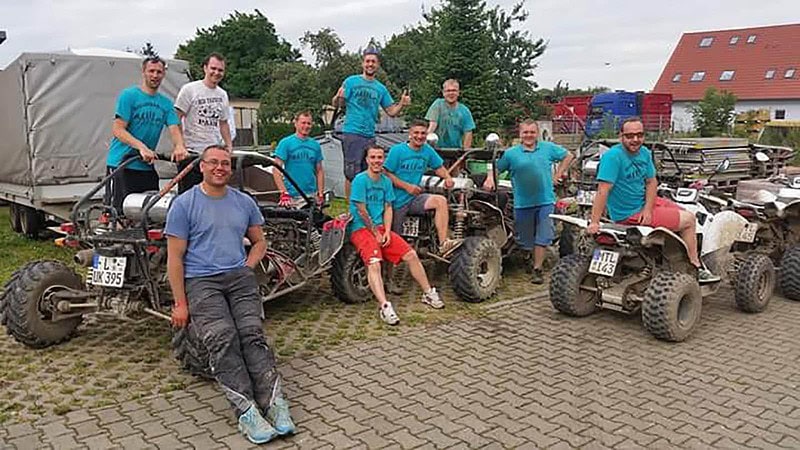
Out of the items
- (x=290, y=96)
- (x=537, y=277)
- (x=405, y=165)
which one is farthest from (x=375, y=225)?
(x=290, y=96)

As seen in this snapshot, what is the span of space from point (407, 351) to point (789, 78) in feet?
152

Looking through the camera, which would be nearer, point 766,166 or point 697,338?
point 697,338

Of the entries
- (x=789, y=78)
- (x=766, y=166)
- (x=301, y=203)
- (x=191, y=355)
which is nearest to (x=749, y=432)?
(x=191, y=355)

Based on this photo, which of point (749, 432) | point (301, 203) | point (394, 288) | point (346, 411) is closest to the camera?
point (749, 432)

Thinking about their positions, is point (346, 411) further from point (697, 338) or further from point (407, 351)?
point (697, 338)

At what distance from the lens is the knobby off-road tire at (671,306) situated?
17.7 feet

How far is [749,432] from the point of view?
13.2 ft

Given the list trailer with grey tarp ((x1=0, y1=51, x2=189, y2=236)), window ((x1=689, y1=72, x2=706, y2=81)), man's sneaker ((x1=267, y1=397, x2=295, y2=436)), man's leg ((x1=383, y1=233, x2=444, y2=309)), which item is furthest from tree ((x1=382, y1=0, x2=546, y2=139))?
window ((x1=689, y1=72, x2=706, y2=81))

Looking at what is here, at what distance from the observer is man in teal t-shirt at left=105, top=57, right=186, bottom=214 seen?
18.5 ft

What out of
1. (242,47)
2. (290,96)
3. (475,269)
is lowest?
(475,269)

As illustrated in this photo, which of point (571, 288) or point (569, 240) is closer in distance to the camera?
point (571, 288)

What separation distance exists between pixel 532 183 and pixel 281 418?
405 cm

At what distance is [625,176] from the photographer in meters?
5.85

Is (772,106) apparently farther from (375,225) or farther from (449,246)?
(375,225)
